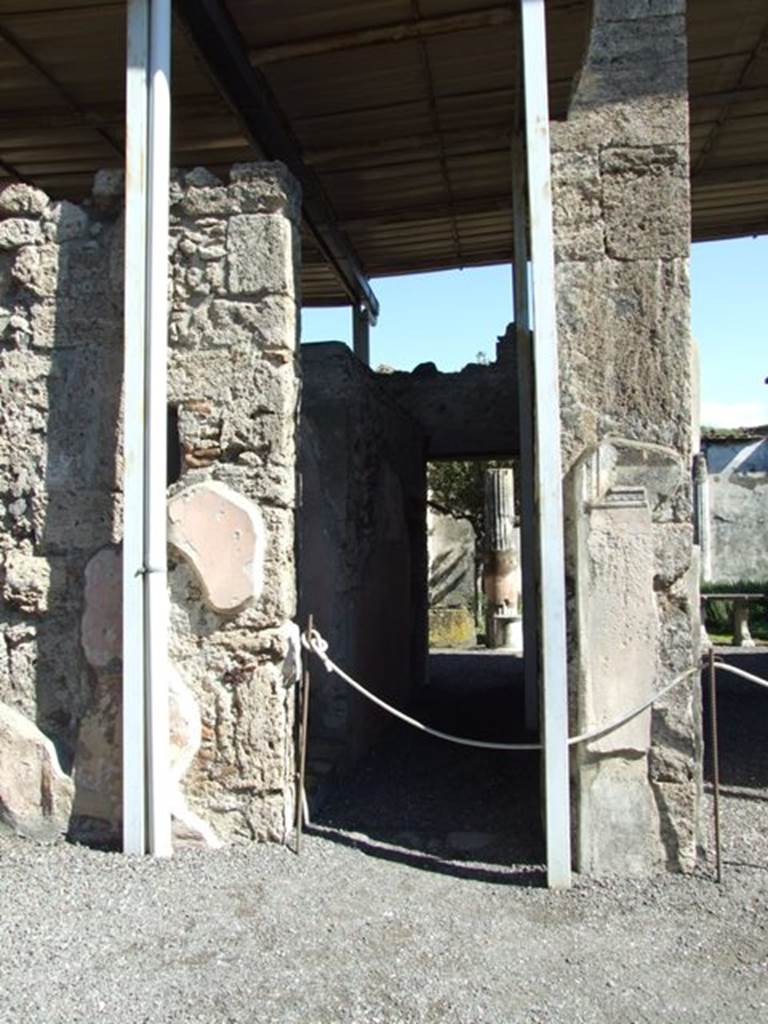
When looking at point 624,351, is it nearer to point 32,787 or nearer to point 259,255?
point 259,255

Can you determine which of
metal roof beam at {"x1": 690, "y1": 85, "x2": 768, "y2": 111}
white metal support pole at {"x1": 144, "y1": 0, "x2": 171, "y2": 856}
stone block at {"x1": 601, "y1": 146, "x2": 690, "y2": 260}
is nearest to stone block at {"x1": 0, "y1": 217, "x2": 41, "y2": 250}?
white metal support pole at {"x1": 144, "y1": 0, "x2": 171, "y2": 856}

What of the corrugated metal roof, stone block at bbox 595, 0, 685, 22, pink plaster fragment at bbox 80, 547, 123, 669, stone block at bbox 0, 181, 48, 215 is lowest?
pink plaster fragment at bbox 80, 547, 123, 669

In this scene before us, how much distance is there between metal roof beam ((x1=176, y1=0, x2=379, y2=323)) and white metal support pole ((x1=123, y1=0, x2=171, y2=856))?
815mm

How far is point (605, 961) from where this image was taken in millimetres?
3260

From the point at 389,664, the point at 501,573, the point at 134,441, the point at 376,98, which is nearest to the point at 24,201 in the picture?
the point at 134,441

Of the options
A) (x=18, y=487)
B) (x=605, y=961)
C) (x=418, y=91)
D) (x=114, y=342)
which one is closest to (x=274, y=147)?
(x=418, y=91)

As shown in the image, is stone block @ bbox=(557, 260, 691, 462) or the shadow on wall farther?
the shadow on wall

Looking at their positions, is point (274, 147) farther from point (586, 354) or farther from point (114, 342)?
point (586, 354)

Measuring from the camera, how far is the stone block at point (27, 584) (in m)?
Result: 4.45

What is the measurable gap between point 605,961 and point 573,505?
1.75 metres

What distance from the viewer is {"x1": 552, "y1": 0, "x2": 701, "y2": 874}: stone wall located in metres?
3.96

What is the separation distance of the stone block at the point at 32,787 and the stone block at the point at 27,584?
22.0 inches

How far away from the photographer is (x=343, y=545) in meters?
5.89

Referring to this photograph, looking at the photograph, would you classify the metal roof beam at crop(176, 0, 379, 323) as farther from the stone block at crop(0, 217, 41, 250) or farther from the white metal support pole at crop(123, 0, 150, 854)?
the stone block at crop(0, 217, 41, 250)
